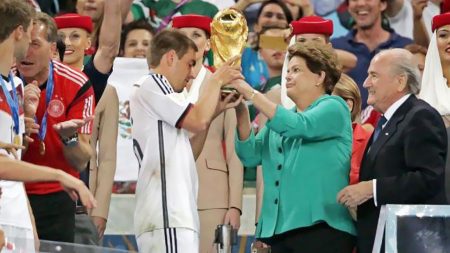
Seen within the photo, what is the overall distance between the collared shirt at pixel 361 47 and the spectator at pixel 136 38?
4.20 feet

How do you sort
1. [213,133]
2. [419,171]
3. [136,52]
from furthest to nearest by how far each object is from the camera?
[136,52]
[213,133]
[419,171]

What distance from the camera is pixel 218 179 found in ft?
24.8

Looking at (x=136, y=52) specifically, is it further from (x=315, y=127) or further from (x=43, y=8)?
(x=315, y=127)

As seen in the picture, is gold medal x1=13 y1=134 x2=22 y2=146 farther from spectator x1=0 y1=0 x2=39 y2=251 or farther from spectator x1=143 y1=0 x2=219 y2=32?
spectator x1=143 y1=0 x2=219 y2=32

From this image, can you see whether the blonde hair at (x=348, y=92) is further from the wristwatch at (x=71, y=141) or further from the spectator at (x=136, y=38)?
the spectator at (x=136, y=38)

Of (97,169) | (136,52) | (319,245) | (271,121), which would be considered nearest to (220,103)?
(271,121)

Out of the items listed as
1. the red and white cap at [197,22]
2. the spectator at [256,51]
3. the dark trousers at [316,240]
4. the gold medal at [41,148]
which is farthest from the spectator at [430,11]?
the gold medal at [41,148]

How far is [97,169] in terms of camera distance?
7.94 meters

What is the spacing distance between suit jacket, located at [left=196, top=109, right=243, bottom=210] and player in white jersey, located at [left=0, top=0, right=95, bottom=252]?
193cm

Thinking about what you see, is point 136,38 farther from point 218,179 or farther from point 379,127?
point 379,127

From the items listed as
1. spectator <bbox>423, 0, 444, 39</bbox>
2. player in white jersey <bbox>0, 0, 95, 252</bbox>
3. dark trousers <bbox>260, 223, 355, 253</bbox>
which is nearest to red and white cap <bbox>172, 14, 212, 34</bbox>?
dark trousers <bbox>260, 223, 355, 253</bbox>

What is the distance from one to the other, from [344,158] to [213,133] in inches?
46.9

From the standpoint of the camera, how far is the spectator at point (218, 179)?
24.5 ft

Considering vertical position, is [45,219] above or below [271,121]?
below
